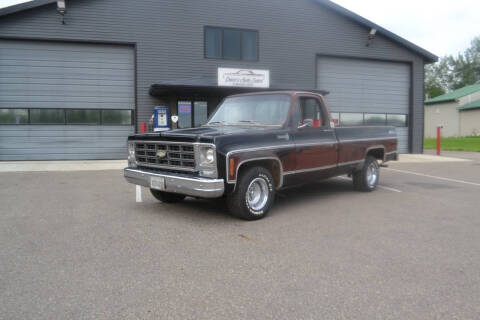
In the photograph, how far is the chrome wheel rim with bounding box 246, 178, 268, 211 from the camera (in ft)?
19.2

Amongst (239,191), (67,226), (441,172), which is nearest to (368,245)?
(239,191)

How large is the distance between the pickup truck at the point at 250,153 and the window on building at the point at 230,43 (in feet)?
33.3

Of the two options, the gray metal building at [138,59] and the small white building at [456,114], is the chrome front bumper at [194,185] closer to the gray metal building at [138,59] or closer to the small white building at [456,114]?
the gray metal building at [138,59]

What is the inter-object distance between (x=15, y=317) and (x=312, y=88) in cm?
1638

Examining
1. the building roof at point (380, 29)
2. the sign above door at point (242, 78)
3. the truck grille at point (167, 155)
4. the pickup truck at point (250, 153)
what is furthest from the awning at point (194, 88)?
the truck grille at point (167, 155)

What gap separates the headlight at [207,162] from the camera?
5.29 metres

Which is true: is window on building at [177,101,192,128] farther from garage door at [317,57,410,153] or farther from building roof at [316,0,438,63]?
building roof at [316,0,438,63]

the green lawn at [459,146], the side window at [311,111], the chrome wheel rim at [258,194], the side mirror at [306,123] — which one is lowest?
the chrome wheel rim at [258,194]

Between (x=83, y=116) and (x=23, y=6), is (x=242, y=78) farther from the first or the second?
(x=23, y=6)

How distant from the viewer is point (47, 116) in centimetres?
1561

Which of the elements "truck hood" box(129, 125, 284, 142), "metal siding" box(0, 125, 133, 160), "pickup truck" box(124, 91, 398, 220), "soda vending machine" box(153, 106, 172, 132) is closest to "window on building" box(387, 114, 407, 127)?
"soda vending machine" box(153, 106, 172, 132)

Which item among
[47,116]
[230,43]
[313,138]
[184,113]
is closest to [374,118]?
[230,43]

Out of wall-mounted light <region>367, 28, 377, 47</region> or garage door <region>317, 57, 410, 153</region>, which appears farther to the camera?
garage door <region>317, 57, 410, 153</region>

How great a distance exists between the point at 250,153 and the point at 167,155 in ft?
4.00
